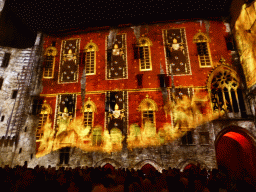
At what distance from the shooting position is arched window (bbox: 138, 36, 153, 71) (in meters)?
16.1

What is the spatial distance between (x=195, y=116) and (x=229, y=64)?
5604mm

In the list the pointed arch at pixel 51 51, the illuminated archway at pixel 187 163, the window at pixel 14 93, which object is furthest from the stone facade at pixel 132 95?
the window at pixel 14 93

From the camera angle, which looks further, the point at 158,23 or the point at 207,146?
the point at 158,23

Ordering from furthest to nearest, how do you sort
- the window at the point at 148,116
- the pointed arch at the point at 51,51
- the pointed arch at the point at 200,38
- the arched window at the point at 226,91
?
the pointed arch at the point at 51,51 → the pointed arch at the point at 200,38 → the window at the point at 148,116 → the arched window at the point at 226,91

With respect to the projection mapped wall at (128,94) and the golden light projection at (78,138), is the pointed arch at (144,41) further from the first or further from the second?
the golden light projection at (78,138)

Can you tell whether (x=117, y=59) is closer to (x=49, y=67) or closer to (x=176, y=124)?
(x=49, y=67)

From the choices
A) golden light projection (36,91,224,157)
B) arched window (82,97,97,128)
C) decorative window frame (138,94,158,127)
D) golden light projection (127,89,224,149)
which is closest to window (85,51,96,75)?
arched window (82,97,97,128)

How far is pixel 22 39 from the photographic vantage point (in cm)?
2120

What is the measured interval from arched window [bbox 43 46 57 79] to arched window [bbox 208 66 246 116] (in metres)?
14.8

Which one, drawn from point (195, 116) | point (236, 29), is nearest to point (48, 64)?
point (195, 116)

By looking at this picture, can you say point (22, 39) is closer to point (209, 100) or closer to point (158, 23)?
point (158, 23)

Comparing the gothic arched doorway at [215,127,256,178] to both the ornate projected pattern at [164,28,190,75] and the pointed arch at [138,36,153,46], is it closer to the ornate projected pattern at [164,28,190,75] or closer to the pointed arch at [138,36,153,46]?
the ornate projected pattern at [164,28,190,75]

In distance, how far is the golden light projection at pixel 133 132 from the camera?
14062 millimetres

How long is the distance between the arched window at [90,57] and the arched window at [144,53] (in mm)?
4332
